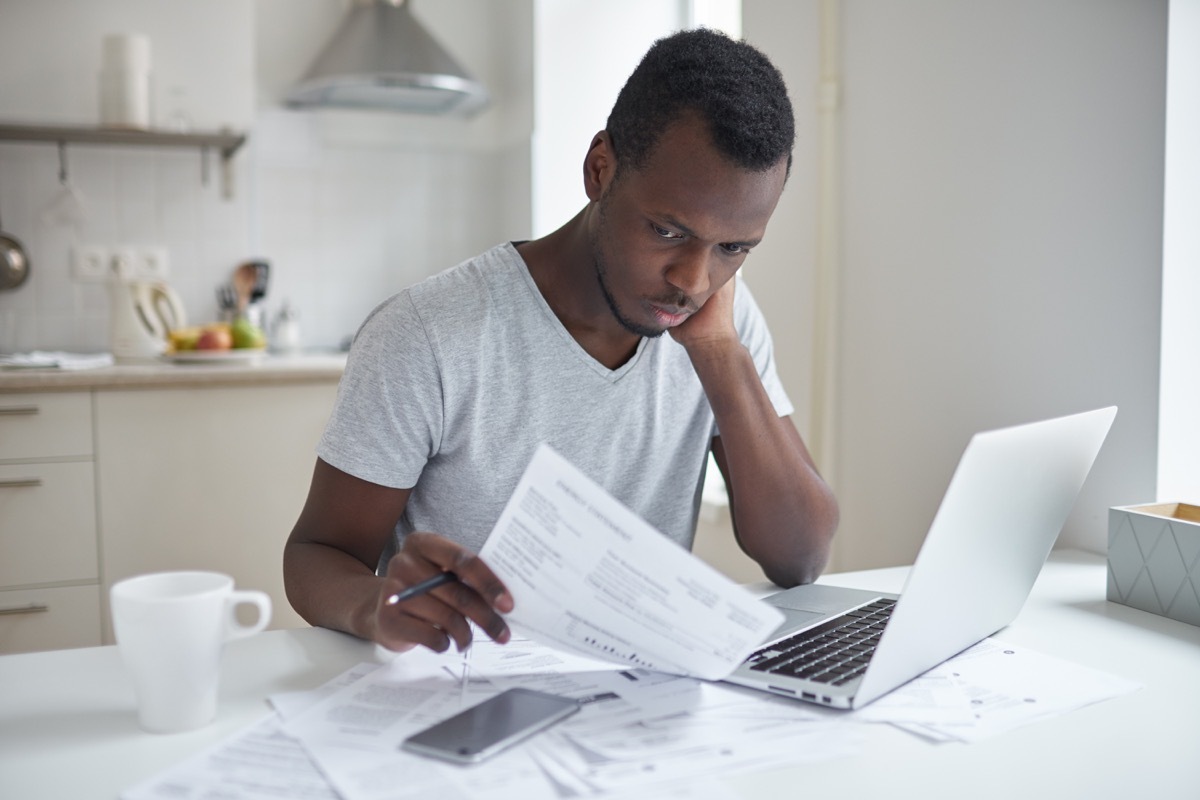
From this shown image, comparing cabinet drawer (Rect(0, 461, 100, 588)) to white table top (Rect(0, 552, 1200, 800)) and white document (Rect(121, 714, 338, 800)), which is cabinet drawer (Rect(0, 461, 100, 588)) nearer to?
white table top (Rect(0, 552, 1200, 800))

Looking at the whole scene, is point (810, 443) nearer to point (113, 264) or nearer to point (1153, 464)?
point (1153, 464)

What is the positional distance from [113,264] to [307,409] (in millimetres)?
997

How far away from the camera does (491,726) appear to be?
69cm

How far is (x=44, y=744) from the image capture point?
69 centimetres

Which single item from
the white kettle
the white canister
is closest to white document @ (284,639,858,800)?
the white kettle

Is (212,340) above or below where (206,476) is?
above

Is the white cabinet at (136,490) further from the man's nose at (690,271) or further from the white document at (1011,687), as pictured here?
the white document at (1011,687)

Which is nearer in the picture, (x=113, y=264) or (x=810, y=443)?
(x=810, y=443)

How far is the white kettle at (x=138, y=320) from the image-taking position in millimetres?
2658

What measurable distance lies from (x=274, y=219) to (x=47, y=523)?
4.32 ft

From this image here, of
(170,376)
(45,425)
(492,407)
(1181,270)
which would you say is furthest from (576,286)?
(45,425)

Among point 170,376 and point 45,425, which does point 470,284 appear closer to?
point 170,376

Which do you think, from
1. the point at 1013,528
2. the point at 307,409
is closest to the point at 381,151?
the point at 307,409

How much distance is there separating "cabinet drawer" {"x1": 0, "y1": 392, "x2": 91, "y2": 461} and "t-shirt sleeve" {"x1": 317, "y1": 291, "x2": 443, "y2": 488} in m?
1.44
